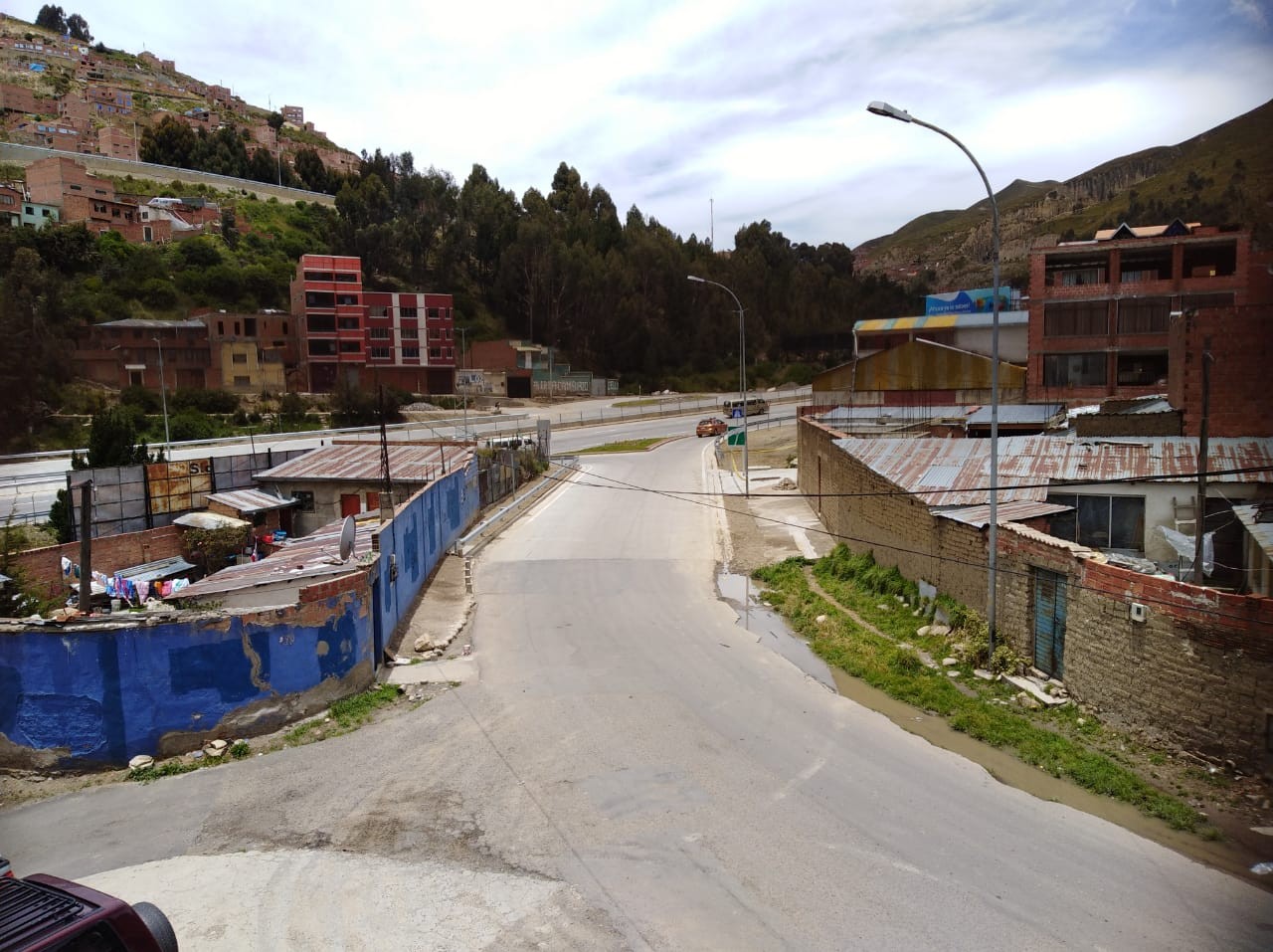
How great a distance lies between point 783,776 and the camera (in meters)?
10.8

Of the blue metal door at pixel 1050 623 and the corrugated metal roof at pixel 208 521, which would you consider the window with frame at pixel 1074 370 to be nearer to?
the blue metal door at pixel 1050 623

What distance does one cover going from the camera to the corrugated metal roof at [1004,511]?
15523mm

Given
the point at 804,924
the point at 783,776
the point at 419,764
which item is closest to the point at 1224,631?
the point at 783,776

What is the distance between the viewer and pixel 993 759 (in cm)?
1147

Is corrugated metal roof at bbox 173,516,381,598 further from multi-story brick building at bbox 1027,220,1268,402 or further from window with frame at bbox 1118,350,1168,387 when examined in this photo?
window with frame at bbox 1118,350,1168,387

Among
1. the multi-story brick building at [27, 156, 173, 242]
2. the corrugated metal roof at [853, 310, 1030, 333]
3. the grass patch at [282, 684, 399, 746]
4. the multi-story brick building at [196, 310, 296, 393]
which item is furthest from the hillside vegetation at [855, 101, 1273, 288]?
the multi-story brick building at [27, 156, 173, 242]

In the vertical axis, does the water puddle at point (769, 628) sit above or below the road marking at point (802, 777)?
below

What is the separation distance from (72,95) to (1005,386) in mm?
175473

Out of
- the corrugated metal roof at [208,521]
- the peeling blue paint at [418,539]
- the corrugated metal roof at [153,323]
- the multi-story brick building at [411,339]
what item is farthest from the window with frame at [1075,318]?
→ the corrugated metal roof at [153,323]

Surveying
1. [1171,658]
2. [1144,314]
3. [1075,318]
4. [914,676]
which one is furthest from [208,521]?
[1144,314]

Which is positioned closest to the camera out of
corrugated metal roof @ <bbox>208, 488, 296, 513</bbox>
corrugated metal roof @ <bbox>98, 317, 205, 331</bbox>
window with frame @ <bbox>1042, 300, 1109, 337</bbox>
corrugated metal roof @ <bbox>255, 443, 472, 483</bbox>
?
corrugated metal roof @ <bbox>208, 488, 296, 513</bbox>

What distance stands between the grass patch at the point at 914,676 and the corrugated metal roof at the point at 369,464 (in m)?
12.6

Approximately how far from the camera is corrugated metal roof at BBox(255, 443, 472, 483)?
28891mm

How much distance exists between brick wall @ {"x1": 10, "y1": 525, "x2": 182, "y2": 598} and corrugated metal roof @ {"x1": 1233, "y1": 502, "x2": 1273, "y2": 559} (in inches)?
907
